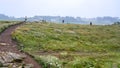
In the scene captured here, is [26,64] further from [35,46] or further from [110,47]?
[110,47]

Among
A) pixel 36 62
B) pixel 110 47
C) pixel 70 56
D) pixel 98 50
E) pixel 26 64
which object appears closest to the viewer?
pixel 26 64

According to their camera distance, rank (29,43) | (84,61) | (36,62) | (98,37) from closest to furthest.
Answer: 1. (36,62)
2. (84,61)
3. (29,43)
4. (98,37)

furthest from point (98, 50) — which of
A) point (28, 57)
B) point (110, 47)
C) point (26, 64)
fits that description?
point (26, 64)

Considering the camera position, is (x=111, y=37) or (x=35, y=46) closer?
(x=35, y=46)

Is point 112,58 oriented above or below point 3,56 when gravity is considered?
below

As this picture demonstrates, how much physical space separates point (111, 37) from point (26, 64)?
68367mm

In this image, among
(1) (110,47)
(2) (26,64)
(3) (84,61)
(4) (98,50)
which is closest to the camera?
(2) (26,64)

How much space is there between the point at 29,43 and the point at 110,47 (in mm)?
28462

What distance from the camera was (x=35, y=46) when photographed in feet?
213

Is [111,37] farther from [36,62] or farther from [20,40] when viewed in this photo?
[36,62]

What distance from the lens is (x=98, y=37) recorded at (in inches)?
4045

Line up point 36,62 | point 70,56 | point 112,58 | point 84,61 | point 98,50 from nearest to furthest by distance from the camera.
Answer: point 36,62 < point 84,61 < point 70,56 < point 112,58 < point 98,50

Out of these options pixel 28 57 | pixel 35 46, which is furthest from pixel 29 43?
pixel 28 57

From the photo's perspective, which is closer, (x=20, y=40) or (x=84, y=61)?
(x=84, y=61)
